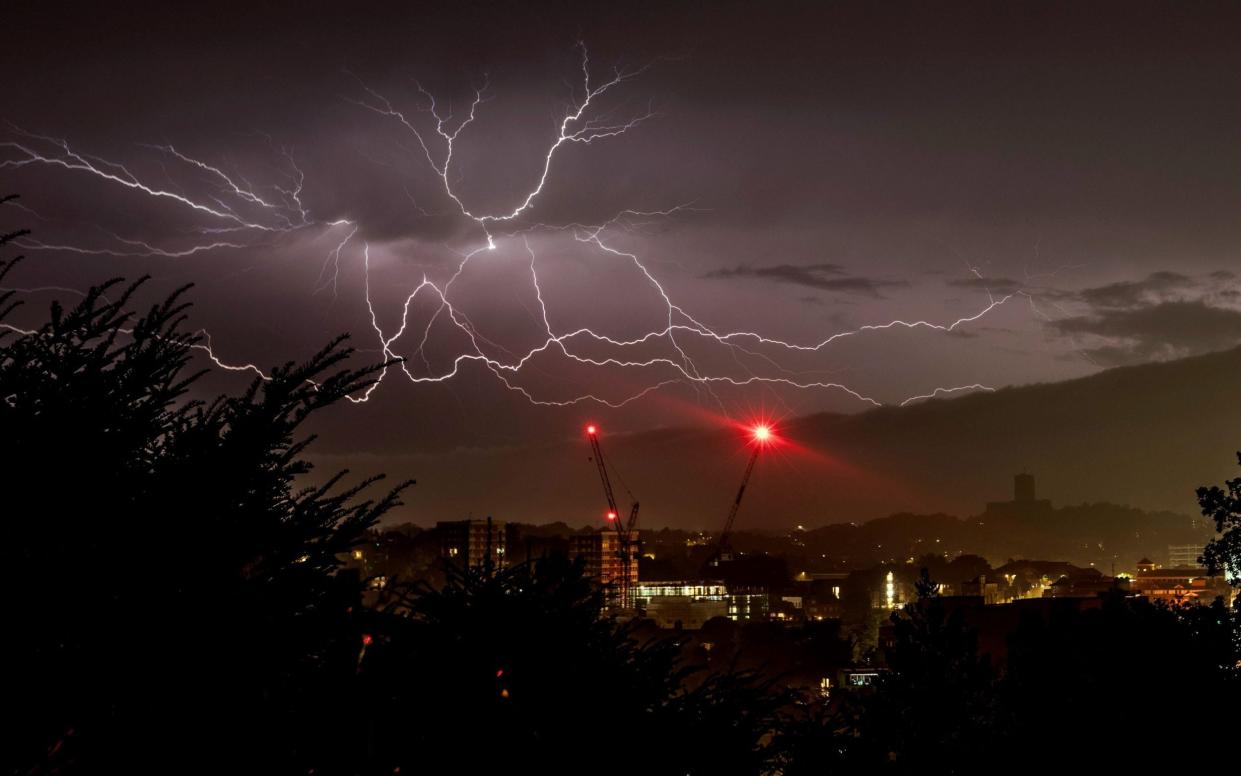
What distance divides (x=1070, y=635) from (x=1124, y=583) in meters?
76.4

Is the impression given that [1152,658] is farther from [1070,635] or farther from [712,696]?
[712,696]

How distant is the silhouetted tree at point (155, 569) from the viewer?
2047 mm

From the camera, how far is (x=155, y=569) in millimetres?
2207

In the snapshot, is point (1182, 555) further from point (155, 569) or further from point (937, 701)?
point (155, 569)

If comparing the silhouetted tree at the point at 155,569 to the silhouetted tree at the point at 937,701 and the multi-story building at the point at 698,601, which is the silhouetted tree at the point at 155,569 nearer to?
the silhouetted tree at the point at 937,701

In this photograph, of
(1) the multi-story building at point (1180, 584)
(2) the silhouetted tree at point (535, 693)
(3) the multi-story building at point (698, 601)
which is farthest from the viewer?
(3) the multi-story building at point (698, 601)

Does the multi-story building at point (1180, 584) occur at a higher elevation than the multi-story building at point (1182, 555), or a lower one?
lower

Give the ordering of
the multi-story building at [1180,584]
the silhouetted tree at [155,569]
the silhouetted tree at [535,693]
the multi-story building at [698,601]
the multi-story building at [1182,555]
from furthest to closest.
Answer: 1. the multi-story building at [1182,555]
2. the multi-story building at [698,601]
3. the multi-story building at [1180,584]
4. the silhouetted tree at [535,693]
5. the silhouetted tree at [155,569]

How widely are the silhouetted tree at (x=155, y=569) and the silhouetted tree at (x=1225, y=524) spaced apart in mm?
13729

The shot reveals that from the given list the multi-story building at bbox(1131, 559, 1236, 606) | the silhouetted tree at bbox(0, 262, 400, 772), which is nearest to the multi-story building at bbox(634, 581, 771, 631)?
the multi-story building at bbox(1131, 559, 1236, 606)

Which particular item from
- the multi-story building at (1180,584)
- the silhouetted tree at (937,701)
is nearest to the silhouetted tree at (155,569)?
the silhouetted tree at (937,701)

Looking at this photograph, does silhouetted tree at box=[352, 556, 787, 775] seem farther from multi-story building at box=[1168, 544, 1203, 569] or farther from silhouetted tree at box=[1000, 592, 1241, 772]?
multi-story building at box=[1168, 544, 1203, 569]

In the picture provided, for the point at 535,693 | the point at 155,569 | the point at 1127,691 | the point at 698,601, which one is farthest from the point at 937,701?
the point at 698,601

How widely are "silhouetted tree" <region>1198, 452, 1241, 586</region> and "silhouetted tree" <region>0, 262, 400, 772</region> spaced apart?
45.0ft
